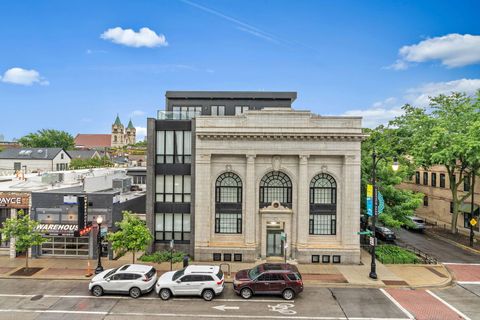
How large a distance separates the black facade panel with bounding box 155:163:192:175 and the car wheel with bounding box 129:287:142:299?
10.2 m

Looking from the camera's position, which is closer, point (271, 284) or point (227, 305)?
point (227, 305)

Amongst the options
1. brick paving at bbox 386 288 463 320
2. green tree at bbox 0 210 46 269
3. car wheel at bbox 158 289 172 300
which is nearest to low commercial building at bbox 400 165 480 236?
brick paving at bbox 386 288 463 320

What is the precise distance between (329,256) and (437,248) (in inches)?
515

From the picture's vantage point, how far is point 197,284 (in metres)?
17.9

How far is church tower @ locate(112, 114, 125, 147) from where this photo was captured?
186750 mm

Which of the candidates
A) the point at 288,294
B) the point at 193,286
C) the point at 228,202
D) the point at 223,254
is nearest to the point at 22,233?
the point at 193,286

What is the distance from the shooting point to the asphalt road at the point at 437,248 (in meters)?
26.7

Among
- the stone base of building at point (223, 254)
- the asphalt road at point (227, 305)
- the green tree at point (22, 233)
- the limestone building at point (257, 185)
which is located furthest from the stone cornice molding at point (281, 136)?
the green tree at point (22, 233)

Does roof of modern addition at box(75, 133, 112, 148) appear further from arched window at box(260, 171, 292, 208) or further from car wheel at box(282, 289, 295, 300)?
car wheel at box(282, 289, 295, 300)

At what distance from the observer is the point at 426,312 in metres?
16.7

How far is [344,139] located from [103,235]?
19958 mm

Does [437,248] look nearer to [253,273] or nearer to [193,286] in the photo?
[253,273]

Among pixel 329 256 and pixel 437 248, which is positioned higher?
pixel 329 256

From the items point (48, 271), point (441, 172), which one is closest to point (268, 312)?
point (48, 271)
